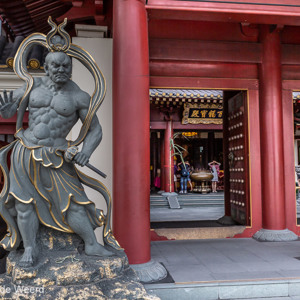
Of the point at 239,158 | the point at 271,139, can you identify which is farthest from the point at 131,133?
the point at 239,158

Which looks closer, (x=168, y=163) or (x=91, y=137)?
(x=91, y=137)

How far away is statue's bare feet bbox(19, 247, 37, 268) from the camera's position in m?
2.50

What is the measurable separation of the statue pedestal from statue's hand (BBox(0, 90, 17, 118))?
3.67 feet

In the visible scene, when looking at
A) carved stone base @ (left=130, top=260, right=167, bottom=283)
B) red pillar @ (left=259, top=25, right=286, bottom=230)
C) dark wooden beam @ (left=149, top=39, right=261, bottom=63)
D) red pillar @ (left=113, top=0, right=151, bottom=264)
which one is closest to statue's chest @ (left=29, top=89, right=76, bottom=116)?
red pillar @ (left=113, top=0, right=151, bottom=264)

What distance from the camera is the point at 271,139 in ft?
17.9

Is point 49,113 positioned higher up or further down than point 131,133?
higher up

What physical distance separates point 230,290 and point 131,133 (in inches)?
81.7

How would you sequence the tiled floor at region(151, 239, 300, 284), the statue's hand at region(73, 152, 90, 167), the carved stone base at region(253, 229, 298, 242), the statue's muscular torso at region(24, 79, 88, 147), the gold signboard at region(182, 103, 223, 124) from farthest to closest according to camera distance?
1. the gold signboard at region(182, 103, 223, 124)
2. the carved stone base at region(253, 229, 298, 242)
3. the tiled floor at region(151, 239, 300, 284)
4. the statue's muscular torso at region(24, 79, 88, 147)
5. the statue's hand at region(73, 152, 90, 167)

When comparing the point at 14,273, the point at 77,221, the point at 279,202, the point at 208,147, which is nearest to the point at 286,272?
the point at 279,202

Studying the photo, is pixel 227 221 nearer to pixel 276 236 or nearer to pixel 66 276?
pixel 276 236

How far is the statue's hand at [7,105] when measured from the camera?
2.66m

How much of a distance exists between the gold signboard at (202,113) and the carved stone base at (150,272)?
9393mm

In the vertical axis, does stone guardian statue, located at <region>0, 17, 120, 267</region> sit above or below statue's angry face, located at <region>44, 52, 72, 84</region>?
below

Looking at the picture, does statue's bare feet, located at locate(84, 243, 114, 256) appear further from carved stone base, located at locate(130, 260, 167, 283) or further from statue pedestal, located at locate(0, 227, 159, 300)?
carved stone base, located at locate(130, 260, 167, 283)
